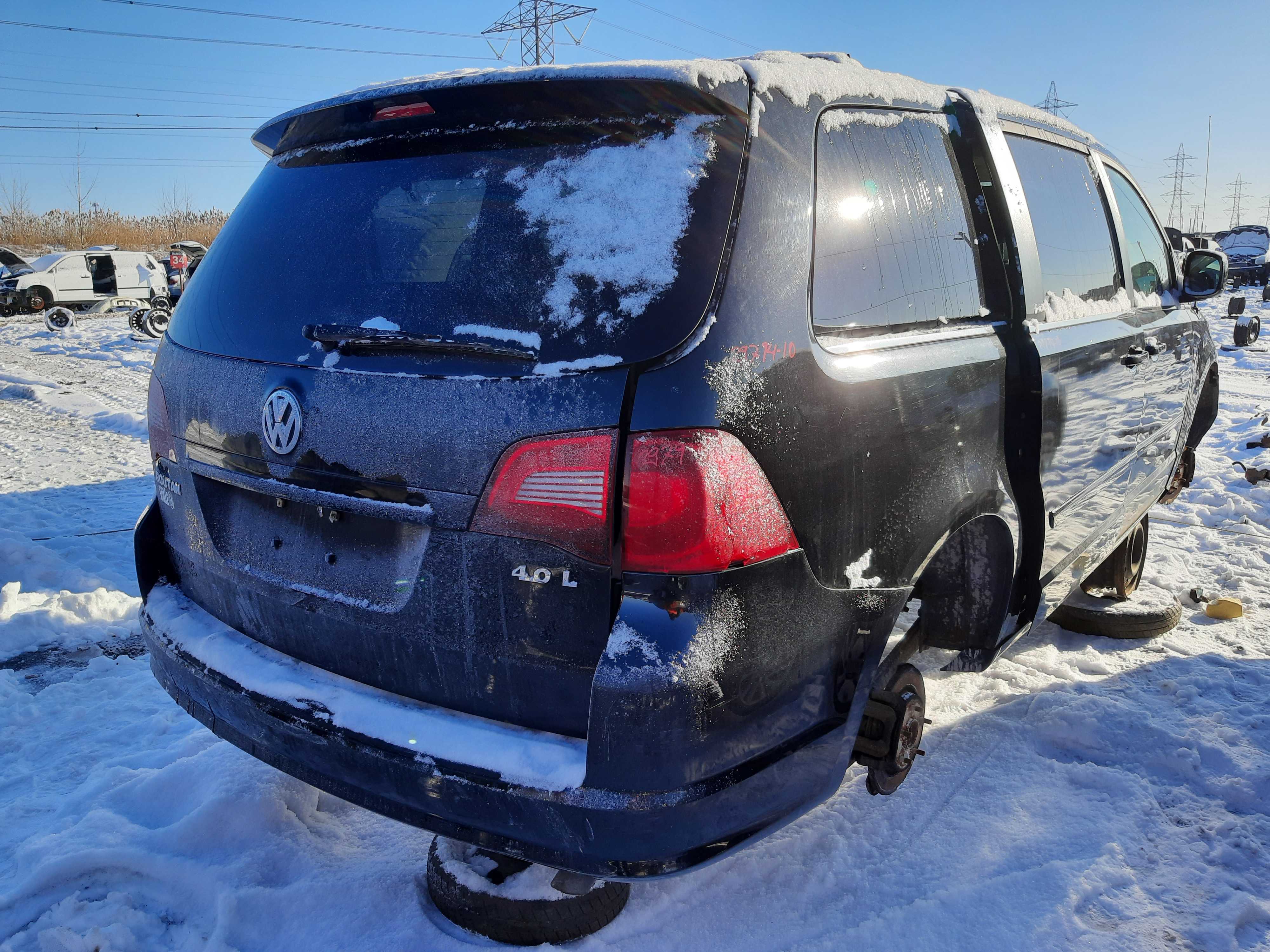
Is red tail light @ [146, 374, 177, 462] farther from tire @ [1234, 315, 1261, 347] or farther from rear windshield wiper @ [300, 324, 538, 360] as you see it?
tire @ [1234, 315, 1261, 347]

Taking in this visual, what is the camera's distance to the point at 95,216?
159 ft

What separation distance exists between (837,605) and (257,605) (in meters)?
1.35

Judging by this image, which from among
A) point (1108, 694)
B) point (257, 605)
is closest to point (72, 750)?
point (257, 605)

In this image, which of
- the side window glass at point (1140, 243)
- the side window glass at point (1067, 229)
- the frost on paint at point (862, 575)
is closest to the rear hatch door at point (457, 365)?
the frost on paint at point (862, 575)

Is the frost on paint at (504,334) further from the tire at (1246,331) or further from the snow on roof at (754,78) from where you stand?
the tire at (1246,331)

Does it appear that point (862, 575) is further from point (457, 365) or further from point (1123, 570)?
point (1123, 570)

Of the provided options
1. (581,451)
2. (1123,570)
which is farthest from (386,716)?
(1123,570)

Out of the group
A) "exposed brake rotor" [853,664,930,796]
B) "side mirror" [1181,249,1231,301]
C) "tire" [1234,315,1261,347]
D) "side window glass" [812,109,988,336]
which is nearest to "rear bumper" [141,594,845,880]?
"exposed brake rotor" [853,664,930,796]

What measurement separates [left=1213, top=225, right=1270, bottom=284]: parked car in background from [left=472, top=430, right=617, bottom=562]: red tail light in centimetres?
3764

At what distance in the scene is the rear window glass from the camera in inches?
63.1

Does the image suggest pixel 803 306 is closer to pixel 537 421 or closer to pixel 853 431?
pixel 853 431

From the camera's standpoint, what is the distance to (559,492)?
61.7 inches

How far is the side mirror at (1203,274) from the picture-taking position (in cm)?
413

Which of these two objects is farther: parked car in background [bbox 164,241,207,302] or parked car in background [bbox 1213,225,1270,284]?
parked car in background [bbox 1213,225,1270,284]
